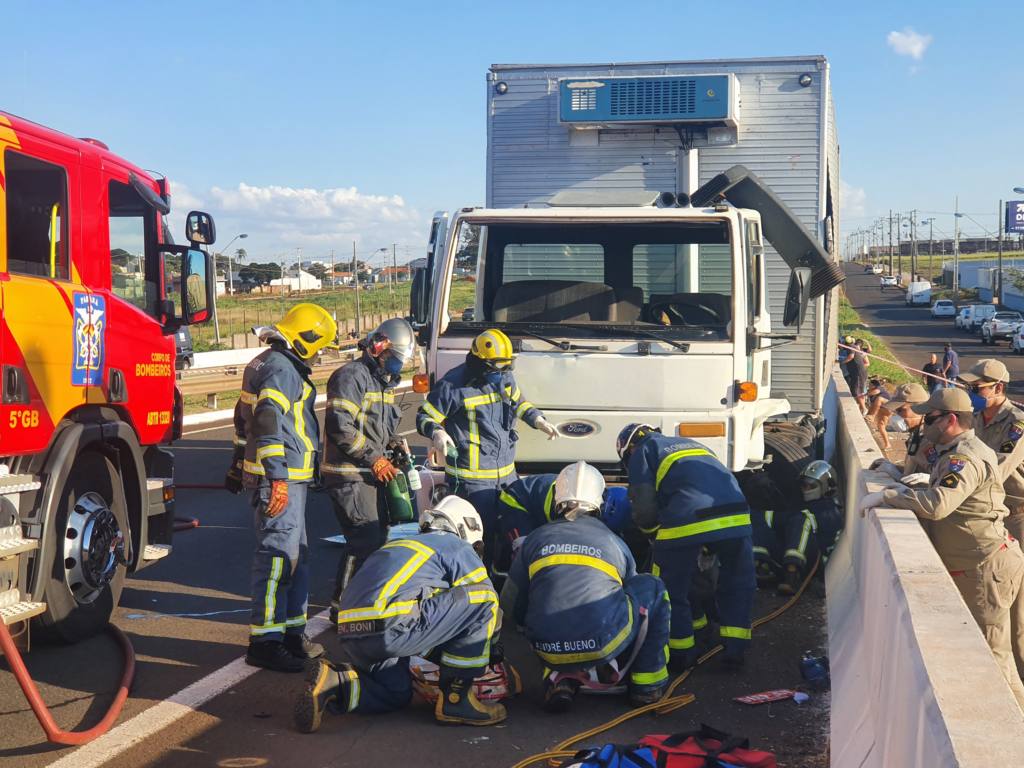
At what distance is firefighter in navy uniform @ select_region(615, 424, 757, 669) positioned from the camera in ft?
20.3

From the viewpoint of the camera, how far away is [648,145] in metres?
9.70

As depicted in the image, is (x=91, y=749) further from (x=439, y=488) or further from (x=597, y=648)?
(x=439, y=488)

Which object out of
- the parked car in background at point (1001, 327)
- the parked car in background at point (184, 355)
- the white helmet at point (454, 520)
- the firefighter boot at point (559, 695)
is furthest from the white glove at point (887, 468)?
the parked car in background at point (1001, 327)

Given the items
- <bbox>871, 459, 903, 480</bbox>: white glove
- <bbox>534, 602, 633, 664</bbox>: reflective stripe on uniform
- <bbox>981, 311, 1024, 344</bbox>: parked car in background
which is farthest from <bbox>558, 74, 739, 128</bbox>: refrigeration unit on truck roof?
<bbox>981, 311, 1024, 344</bbox>: parked car in background

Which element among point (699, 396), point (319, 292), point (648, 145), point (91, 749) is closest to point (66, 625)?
point (91, 749)

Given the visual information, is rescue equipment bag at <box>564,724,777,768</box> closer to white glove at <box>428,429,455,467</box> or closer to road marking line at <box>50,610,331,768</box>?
road marking line at <box>50,610,331,768</box>

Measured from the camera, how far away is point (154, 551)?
23.8 feet

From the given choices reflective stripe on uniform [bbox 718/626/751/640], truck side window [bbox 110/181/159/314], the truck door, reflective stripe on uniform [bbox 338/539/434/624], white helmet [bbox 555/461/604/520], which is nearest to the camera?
reflective stripe on uniform [bbox 338/539/434/624]

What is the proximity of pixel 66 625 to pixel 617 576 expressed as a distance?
2.90 meters

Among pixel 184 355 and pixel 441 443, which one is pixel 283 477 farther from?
pixel 184 355

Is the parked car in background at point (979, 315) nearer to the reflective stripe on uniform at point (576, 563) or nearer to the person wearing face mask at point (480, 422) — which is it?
the person wearing face mask at point (480, 422)

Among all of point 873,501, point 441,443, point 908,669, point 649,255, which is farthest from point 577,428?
point 908,669

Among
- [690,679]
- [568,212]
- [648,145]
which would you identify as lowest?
[690,679]

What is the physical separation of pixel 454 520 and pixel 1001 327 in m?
52.3
